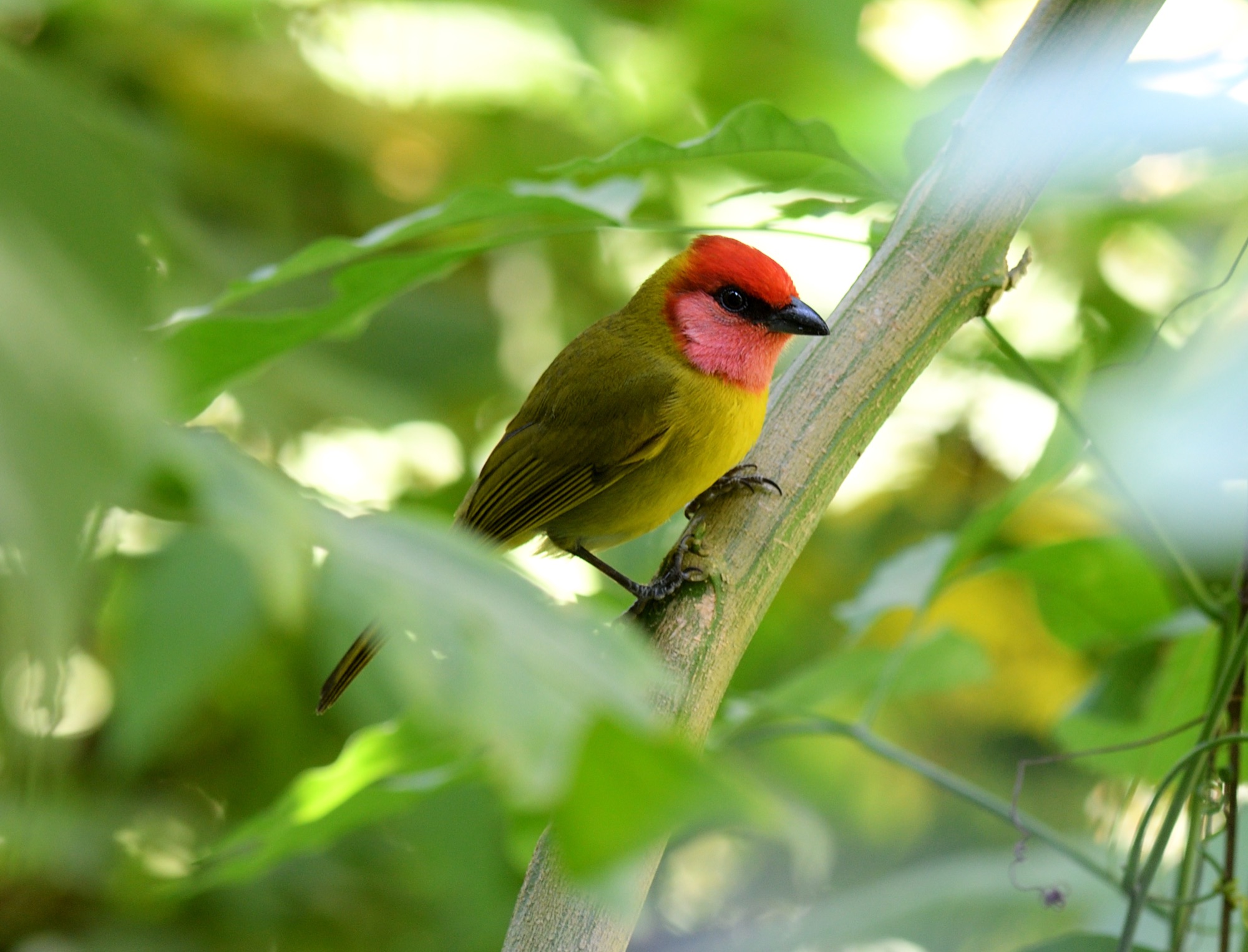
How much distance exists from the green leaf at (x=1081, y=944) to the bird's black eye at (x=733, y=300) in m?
1.37

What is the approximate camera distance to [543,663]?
0.47 meters

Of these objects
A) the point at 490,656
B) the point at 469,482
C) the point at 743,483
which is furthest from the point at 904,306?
the point at 469,482

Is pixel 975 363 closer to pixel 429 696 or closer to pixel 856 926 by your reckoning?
pixel 856 926

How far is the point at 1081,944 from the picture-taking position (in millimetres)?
1433

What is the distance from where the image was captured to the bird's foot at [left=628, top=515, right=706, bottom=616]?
1253mm

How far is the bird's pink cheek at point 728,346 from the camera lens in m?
2.44

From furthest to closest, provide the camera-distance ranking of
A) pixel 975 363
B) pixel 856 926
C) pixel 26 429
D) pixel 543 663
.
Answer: pixel 975 363
pixel 856 926
pixel 543 663
pixel 26 429

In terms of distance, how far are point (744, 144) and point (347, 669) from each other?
3.65ft

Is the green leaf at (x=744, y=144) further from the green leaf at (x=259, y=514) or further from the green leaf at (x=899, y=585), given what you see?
the green leaf at (x=259, y=514)

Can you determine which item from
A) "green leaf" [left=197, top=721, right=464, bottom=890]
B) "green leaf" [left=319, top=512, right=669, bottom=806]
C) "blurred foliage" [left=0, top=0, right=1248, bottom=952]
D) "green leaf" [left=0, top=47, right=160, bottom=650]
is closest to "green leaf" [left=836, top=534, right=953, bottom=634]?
"blurred foliage" [left=0, top=0, right=1248, bottom=952]

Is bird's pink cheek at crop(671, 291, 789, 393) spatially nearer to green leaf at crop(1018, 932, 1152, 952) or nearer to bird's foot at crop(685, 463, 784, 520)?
bird's foot at crop(685, 463, 784, 520)

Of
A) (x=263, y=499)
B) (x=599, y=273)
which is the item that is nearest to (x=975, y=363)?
(x=599, y=273)

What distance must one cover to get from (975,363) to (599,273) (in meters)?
1.09

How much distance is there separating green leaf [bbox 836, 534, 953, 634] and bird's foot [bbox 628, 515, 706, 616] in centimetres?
55
